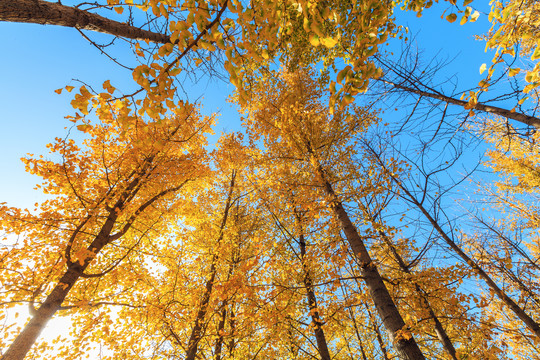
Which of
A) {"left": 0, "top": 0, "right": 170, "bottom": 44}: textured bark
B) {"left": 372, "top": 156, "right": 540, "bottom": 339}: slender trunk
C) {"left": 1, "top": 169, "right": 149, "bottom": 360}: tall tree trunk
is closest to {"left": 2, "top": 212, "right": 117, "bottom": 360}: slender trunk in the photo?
{"left": 1, "top": 169, "right": 149, "bottom": 360}: tall tree trunk

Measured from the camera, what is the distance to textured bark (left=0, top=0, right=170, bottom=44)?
68.8 inches

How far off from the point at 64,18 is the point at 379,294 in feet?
16.7

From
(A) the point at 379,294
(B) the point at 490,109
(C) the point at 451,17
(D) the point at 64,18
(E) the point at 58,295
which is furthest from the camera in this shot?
(E) the point at 58,295

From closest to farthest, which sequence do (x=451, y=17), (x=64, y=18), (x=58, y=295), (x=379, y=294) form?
(x=451, y=17) → (x=64, y=18) → (x=379, y=294) → (x=58, y=295)

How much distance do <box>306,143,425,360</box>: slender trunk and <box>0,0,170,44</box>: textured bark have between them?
3.50 m

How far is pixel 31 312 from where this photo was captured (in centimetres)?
337

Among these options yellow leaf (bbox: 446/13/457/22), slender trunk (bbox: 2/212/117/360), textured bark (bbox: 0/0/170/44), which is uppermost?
textured bark (bbox: 0/0/170/44)

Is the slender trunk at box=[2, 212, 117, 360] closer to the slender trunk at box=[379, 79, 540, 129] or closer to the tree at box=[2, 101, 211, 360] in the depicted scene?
the tree at box=[2, 101, 211, 360]

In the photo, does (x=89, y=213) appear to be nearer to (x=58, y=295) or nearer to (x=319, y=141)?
(x=58, y=295)

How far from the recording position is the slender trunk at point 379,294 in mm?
2596

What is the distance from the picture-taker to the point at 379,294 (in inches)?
119

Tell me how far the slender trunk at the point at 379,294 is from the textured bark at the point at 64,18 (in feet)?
11.5

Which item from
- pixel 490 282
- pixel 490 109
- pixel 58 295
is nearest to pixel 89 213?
pixel 58 295

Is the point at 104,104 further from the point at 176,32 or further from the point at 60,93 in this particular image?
the point at 176,32
